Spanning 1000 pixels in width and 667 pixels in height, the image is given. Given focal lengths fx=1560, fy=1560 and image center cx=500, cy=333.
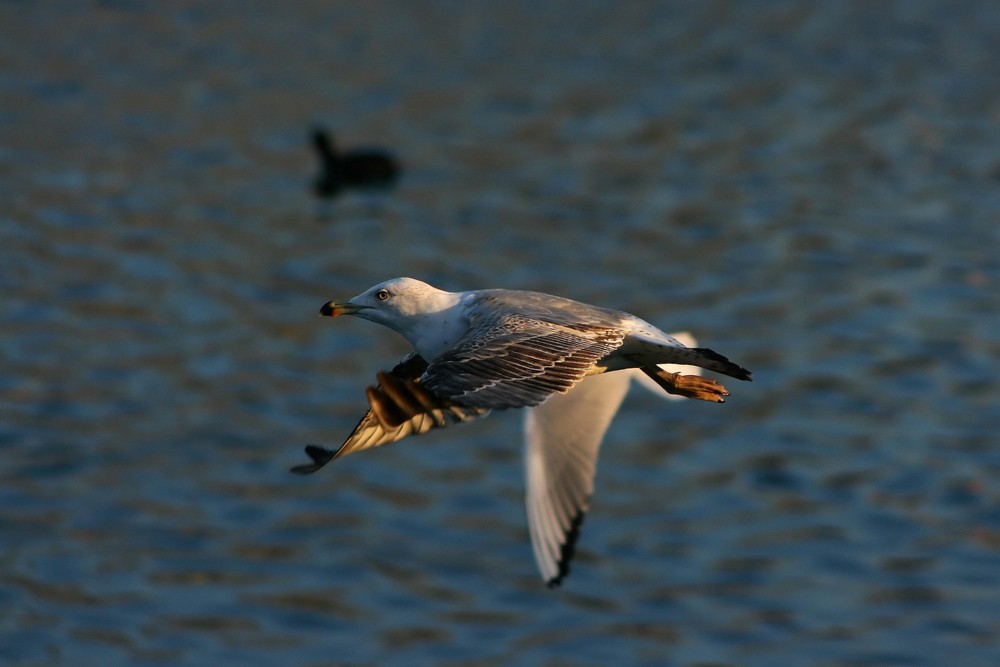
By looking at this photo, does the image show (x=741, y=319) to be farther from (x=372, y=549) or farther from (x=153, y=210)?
(x=153, y=210)

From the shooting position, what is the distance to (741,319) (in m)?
17.1

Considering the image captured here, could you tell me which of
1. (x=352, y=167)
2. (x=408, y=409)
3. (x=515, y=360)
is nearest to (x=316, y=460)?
(x=408, y=409)

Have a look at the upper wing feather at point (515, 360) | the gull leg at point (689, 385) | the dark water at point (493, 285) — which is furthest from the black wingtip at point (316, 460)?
the dark water at point (493, 285)

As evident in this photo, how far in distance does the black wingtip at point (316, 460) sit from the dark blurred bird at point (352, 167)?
13442mm

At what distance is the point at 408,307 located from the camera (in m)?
7.88

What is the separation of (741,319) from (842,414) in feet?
6.33

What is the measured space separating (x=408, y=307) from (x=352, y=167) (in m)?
12.6

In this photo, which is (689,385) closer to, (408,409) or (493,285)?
(408,409)

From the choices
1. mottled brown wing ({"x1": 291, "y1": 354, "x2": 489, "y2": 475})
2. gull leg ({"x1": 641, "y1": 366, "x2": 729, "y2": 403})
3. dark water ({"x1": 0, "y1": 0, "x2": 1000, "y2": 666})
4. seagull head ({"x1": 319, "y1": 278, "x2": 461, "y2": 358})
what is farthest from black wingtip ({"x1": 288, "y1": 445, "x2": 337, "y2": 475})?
dark water ({"x1": 0, "y1": 0, "x2": 1000, "y2": 666})

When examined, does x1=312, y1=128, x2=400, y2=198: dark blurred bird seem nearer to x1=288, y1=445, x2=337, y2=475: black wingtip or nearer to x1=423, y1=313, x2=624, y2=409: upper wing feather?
x1=423, y1=313, x2=624, y2=409: upper wing feather

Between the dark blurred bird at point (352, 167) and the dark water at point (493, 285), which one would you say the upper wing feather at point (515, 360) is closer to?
the dark water at point (493, 285)

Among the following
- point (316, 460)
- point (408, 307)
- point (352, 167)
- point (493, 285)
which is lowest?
point (316, 460)

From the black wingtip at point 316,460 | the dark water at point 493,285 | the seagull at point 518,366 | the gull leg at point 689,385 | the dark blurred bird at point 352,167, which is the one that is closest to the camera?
the seagull at point 518,366

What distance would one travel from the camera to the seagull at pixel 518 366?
6383 mm
